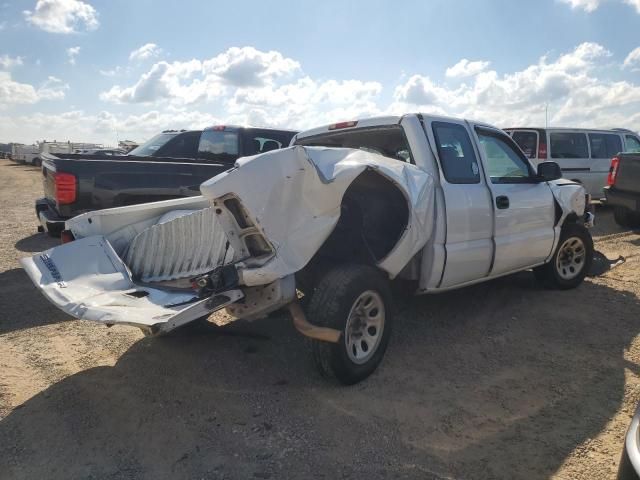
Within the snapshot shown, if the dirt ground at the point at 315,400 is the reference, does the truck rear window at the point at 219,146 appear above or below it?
above

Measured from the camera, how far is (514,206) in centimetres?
505

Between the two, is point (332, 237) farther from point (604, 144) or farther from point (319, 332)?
point (604, 144)

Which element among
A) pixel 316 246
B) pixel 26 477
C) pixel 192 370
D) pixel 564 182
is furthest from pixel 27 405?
pixel 564 182

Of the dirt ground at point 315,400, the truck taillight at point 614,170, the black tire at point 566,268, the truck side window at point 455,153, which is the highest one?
the truck side window at point 455,153

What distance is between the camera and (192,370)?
3.96 metres

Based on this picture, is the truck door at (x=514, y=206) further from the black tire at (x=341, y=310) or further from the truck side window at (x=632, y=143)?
the truck side window at (x=632, y=143)

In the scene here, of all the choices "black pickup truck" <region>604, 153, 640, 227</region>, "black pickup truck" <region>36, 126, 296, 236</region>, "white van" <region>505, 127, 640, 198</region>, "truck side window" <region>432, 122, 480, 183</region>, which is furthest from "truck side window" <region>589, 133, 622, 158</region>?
"black pickup truck" <region>36, 126, 296, 236</region>

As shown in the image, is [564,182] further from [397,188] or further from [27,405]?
[27,405]

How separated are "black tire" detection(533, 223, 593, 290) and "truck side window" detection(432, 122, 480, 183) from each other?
1.93 metres

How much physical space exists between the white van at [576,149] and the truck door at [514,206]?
656 cm

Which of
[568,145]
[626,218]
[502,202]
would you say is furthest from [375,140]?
[568,145]

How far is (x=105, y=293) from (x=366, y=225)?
6.64 feet

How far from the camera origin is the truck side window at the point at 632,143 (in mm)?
13242

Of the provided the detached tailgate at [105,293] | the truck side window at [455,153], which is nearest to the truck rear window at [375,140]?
the truck side window at [455,153]
